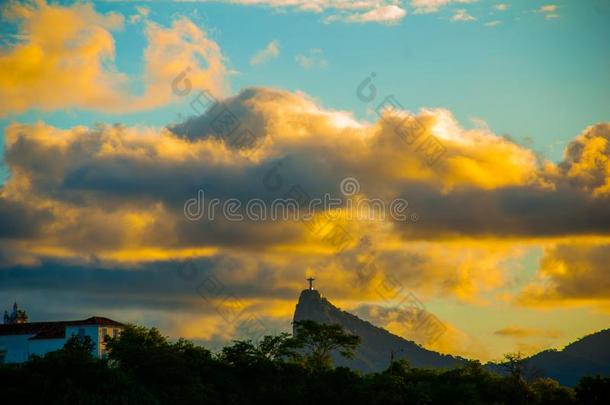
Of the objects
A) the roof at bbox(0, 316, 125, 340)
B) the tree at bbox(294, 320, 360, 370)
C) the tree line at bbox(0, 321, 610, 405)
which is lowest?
the tree line at bbox(0, 321, 610, 405)

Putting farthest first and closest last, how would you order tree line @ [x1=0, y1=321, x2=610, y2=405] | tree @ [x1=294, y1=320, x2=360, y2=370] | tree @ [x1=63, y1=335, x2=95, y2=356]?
1. tree @ [x1=294, y1=320, x2=360, y2=370]
2. tree @ [x1=63, y1=335, x2=95, y2=356]
3. tree line @ [x1=0, y1=321, x2=610, y2=405]

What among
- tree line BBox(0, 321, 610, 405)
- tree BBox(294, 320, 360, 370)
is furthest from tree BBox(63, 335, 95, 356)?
tree BBox(294, 320, 360, 370)

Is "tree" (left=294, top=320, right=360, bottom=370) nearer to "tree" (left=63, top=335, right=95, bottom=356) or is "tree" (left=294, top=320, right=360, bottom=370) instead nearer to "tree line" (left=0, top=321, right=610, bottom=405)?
"tree line" (left=0, top=321, right=610, bottom=405)

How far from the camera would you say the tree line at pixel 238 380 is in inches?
3895

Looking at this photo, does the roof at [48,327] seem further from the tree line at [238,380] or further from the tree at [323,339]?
the tree at [323,339]

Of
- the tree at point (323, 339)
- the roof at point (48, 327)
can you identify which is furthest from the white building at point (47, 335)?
the tree at point (323, 339)

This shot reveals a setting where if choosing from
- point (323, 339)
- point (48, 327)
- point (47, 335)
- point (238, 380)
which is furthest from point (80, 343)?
point (323, 339)

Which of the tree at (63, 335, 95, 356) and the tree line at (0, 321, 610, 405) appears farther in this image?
the tree at (63, 335, 95, 356)

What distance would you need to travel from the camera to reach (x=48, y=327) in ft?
424

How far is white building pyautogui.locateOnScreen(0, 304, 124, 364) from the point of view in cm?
12525

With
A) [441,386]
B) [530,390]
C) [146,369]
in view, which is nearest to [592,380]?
[530,390]

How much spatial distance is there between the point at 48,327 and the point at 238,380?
105 ft

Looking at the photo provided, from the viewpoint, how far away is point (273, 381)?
115 metres

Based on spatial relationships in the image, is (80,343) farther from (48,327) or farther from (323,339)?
(323,339)
